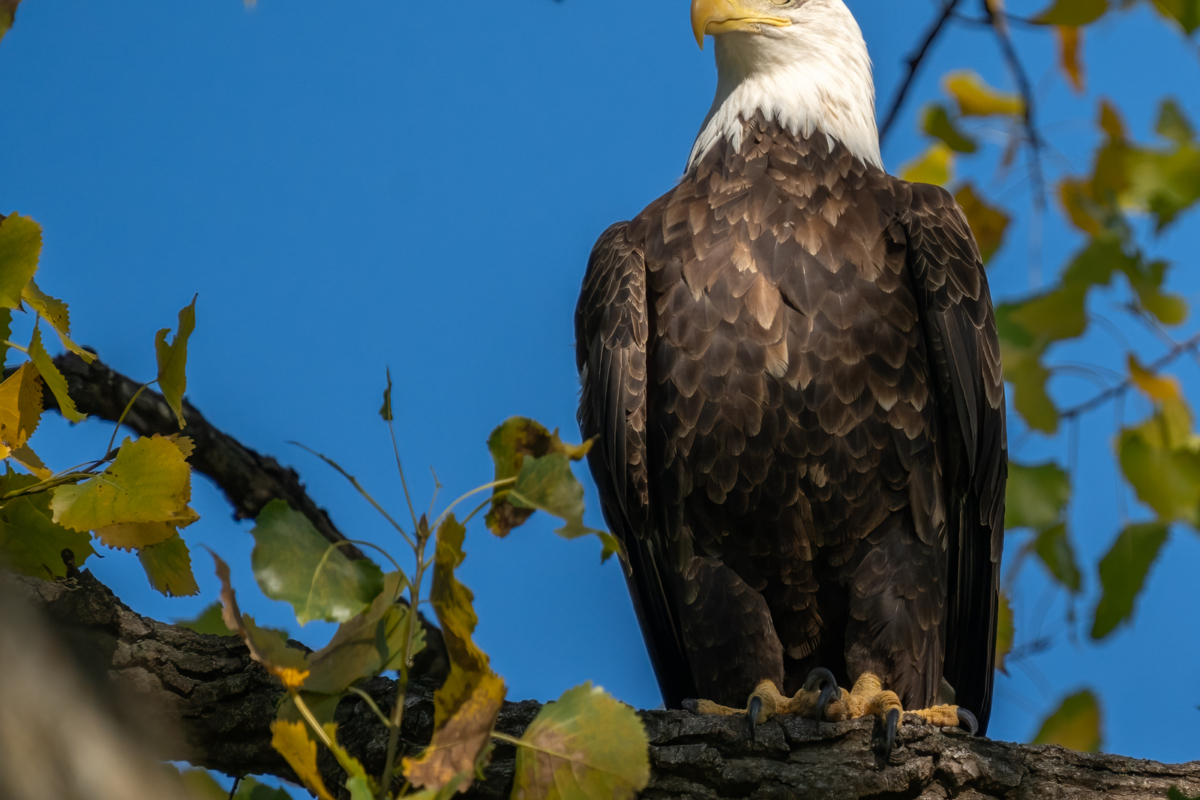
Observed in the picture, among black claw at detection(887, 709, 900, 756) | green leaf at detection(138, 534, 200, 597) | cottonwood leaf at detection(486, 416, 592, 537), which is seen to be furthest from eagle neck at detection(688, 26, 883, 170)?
cottonwood leaf at detection(486, 416, 592, 537)

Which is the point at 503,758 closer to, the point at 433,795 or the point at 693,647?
the point at 433,795

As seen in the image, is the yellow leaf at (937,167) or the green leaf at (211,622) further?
the yellow leaf at (937,167)

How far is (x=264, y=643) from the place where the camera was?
1008 millimetres

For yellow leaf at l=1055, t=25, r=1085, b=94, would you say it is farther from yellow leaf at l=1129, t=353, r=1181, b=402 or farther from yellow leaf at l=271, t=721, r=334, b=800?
yellow leaf at l=271, t=721, r=334, b=800

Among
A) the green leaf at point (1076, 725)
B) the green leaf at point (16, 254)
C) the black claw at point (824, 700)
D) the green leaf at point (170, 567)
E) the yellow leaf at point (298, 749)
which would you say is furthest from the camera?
the black claw at point (824, 700)

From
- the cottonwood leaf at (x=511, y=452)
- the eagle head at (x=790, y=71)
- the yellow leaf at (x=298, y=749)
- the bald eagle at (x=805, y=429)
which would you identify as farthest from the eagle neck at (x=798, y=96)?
the yellow leaf at (x=298, y=749)

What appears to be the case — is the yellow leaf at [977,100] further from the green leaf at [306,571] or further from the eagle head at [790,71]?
the green leaf at [306,571]

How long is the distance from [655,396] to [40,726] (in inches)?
95.8

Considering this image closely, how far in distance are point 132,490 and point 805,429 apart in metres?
1.83

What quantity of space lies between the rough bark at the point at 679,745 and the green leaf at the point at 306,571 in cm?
74

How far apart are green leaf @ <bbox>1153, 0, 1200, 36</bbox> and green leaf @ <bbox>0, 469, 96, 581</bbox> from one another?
81.7 inches

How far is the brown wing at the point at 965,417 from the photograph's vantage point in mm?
2795

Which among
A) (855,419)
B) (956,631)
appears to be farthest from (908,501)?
(956,631)

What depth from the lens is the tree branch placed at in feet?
8.32
